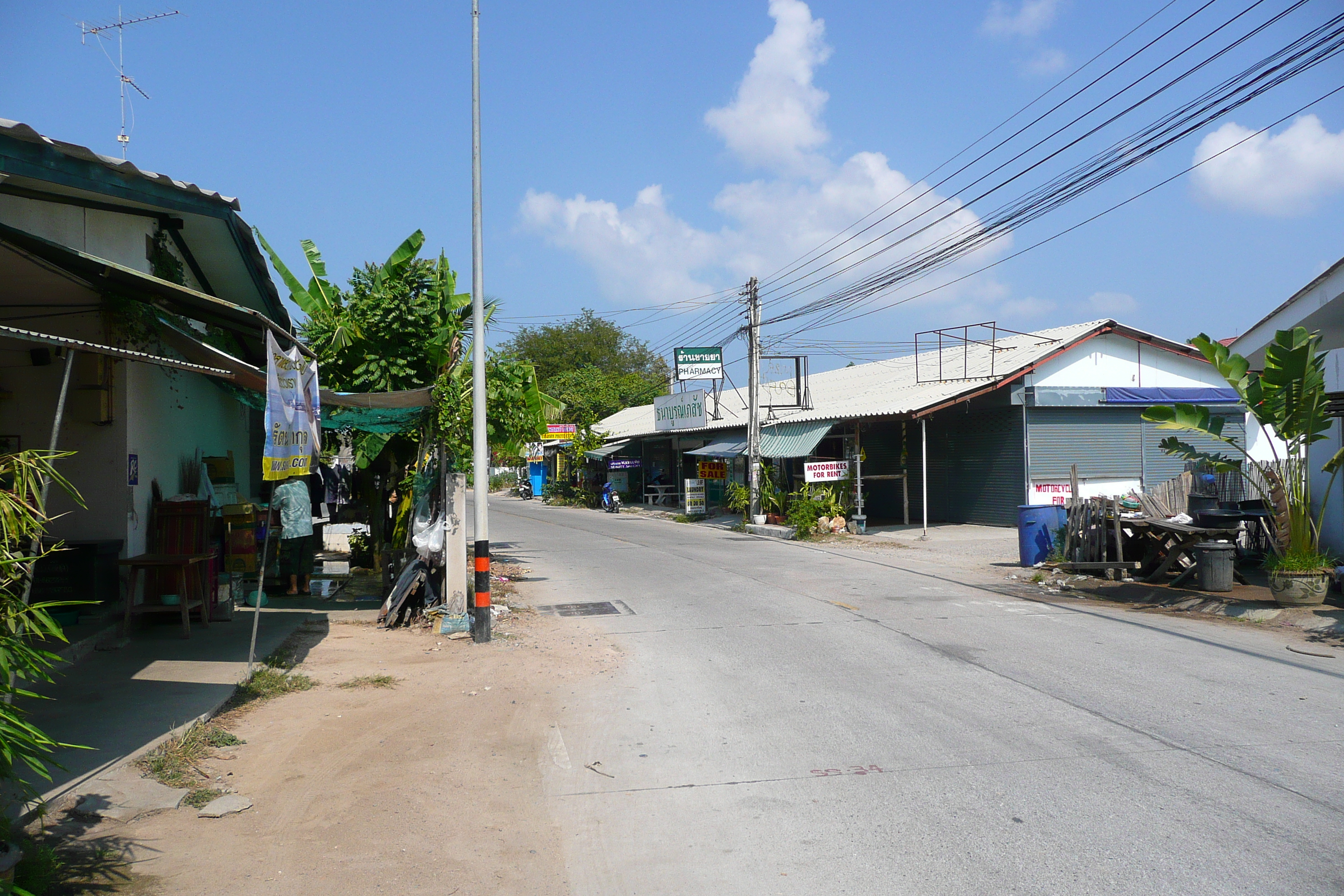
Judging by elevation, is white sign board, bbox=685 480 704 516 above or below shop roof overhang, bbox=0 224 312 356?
below

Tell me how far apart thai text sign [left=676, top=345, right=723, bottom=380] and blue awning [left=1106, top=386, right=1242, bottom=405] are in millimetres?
12956

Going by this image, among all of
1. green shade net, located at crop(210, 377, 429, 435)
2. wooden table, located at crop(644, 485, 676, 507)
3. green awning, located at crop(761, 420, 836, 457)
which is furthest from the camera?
wooden table, located at crop(644, 485, 676, 507)

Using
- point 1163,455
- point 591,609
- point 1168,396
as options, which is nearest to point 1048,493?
point 1163,455

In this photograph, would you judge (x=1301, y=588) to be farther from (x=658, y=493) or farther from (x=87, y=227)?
(x=658, y=493)

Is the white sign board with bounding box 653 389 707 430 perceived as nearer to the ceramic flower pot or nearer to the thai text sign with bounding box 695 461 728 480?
the thai text sign with bounding box 695 461 728 480

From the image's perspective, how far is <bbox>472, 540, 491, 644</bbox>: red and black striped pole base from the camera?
9.90 meters

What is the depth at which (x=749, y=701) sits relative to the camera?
735cm

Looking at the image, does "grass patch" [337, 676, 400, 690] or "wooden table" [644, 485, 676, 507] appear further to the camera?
"wooden table" [644, 485, 676, 507]

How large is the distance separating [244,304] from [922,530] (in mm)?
17076

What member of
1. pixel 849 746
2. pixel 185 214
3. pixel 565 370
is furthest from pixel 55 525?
pixel 565 370

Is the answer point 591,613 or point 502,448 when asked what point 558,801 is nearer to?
point 591,613

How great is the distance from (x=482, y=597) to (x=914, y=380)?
2082 cm

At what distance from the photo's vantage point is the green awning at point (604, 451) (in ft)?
131

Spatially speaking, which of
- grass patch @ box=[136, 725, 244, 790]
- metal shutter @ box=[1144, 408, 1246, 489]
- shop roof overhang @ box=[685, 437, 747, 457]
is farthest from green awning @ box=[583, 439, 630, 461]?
grass patch @ box=[136, 725, 244, 790]
